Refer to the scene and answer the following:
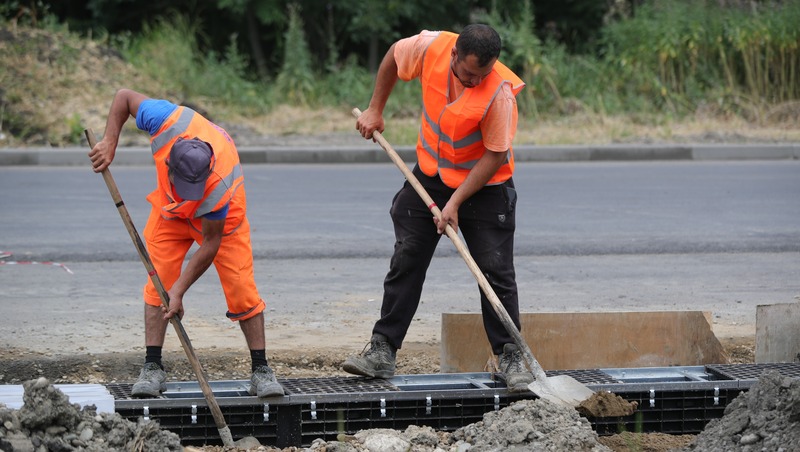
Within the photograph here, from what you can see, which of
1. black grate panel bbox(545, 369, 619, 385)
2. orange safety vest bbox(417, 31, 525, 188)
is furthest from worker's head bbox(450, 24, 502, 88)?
black grate panel bbox(545, 369, 619, 385)

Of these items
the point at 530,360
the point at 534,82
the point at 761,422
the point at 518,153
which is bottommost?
the point at 761,422

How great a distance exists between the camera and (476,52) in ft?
14.9

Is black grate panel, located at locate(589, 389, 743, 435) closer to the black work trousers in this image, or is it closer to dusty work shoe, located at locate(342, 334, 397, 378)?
the black work trousers

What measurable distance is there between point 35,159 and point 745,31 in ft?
34.6

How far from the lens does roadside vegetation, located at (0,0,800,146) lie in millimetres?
15867

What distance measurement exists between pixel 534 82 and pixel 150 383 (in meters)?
14.1

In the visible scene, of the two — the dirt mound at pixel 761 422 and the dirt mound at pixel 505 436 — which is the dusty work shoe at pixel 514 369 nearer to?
the dirt mound at pixel 505 436

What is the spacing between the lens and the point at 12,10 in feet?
63.8

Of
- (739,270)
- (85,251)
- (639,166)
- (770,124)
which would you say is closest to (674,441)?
(739,270)

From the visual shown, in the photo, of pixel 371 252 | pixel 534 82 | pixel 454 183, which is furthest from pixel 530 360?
pixel 534 82

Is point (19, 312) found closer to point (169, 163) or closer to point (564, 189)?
point (169, 163)

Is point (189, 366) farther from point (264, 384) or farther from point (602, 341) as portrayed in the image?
point (602, 341)

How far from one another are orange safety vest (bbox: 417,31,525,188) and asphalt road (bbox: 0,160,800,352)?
1573 mm

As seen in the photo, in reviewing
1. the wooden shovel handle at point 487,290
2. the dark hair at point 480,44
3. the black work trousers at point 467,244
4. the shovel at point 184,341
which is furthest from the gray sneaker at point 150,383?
the dark hair at point 480,44
